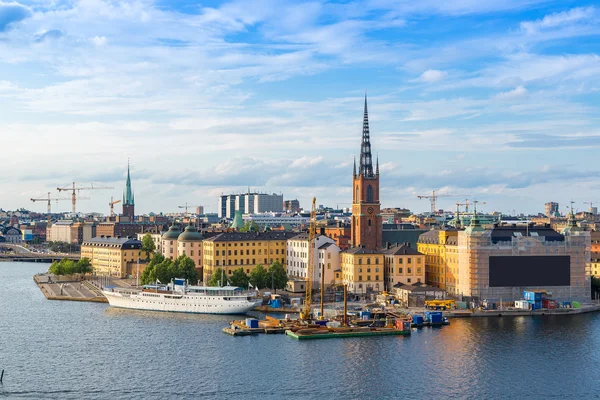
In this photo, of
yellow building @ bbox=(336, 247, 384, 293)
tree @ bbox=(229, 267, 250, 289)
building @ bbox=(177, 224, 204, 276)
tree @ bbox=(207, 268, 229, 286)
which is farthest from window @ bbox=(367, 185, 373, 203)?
building @ bbox=(177, 224, 204, 276)

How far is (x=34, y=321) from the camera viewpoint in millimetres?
72875

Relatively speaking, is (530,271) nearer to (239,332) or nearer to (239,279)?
(239,279)

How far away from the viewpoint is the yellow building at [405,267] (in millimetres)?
89688

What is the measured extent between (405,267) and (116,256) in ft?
153

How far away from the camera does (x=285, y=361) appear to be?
57031 mm

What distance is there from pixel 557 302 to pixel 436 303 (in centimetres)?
1139

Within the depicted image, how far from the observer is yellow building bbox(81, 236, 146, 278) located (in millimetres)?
119812

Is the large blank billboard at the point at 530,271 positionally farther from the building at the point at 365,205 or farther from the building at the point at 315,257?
the building at the point at 315,257

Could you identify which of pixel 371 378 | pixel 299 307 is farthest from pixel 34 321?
pixel 371 378

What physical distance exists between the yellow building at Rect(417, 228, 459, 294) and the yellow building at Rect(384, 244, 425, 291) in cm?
200

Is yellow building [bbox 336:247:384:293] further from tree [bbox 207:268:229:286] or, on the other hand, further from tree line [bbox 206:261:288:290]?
tree [bbox 207:268:229:286]

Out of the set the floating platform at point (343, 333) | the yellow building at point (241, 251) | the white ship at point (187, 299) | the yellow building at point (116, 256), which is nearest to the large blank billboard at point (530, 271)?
the floating platform at point (343, 333)

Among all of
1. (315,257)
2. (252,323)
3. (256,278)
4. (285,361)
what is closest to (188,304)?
(256,278)

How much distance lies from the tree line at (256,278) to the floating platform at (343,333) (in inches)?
911
